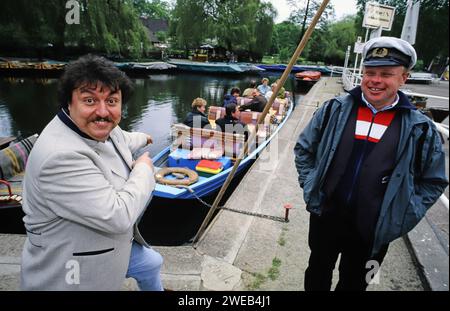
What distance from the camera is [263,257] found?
2.99 m

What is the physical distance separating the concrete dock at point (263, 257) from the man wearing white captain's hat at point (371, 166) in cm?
78

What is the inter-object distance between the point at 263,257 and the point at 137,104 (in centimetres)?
1616

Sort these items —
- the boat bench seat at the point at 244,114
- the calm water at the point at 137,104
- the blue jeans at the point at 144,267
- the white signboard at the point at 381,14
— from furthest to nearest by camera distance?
the calm water at the point at 137,104
the boat bench seat at the point at 244,114
the white signboard at the point at 381,14
the blue jeans at the point at 144,267

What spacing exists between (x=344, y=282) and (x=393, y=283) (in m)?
0.80

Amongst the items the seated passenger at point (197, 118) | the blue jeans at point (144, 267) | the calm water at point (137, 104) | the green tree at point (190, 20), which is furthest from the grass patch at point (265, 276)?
the green tree at point (190, 20)

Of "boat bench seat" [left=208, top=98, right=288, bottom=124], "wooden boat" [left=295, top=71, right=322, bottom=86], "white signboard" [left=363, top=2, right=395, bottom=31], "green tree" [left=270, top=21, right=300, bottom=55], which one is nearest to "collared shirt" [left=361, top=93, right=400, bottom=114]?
"boat bench seat" [left=208, top=98, right=288, bottom=124]

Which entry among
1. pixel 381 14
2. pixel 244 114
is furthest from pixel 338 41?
pixel 244 114

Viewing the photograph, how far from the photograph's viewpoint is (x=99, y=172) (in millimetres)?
1293

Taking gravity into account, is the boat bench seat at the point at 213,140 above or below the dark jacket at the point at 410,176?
below

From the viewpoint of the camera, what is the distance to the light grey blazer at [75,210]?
119 cm

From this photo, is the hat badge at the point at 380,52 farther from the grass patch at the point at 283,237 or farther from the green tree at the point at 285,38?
the green tree at the point at 285,38

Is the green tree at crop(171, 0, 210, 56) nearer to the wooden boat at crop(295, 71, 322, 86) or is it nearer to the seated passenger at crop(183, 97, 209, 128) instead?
the wooden boat at crop(295, 71, 322, 86)

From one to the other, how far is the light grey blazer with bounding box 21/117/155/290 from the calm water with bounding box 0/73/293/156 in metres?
6.98

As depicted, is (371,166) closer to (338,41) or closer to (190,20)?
(190,20)
